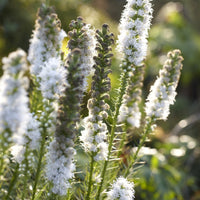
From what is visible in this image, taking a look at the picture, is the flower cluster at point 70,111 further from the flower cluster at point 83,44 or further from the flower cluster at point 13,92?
the flower cluster at point 13,92

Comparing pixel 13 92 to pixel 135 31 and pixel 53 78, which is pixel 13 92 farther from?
pixel 135 31

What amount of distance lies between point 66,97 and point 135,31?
1.81 feet

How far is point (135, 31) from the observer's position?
4.79ft

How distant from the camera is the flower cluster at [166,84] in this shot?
145 cm

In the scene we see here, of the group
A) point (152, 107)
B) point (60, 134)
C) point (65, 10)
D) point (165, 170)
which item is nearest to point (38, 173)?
point (60, 134)

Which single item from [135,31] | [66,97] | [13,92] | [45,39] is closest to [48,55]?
[45,39]

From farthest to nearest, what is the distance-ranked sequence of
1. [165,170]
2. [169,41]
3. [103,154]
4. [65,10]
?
[169,41] < [65,10] < [165,170] < [103,154]

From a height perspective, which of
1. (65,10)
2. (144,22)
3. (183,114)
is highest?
A: (65,10)

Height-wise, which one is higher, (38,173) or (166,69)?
(166,69)

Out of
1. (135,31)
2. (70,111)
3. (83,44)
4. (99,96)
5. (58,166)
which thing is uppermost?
(135,31)

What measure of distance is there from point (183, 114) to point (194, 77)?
149 cm

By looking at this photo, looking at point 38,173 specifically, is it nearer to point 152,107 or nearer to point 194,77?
point 152,107

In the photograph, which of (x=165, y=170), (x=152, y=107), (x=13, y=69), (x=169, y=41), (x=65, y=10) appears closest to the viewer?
(x=13, y=69)

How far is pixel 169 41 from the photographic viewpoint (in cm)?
736
